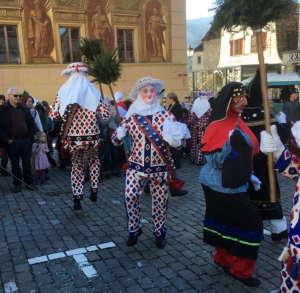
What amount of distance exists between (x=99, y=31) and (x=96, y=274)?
13.4 meters

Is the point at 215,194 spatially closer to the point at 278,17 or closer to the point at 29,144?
the point at 278,17

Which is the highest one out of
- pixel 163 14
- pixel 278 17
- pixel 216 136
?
pixel 163 14

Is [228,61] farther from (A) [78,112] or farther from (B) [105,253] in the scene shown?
(B) [105,253]

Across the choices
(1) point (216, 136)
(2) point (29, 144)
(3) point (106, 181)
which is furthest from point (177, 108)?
(1) point (216, 136)

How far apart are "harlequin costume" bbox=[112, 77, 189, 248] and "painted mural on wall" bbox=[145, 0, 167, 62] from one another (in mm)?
13006

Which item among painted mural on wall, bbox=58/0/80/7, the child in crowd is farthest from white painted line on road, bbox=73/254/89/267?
painted mural on wall, bbox=58/0/80/7

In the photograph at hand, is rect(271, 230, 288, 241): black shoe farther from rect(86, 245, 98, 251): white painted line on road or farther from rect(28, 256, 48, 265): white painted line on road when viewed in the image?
rect(28, 256, 48, 265): white painted line on road

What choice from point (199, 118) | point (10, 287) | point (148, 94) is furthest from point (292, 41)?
point (10, 287)

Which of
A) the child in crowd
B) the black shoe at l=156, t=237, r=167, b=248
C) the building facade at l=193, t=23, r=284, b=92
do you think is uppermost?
the building facade at l=193, t=23, r=284, b=92

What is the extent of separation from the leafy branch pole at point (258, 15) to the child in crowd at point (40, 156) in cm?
460

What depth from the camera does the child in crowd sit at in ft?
20.9

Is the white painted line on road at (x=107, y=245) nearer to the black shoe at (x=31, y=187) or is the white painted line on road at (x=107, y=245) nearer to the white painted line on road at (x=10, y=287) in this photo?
the white painted line on road at (x=10, y=287)

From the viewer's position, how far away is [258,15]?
106 inches

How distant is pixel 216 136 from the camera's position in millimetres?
2863
